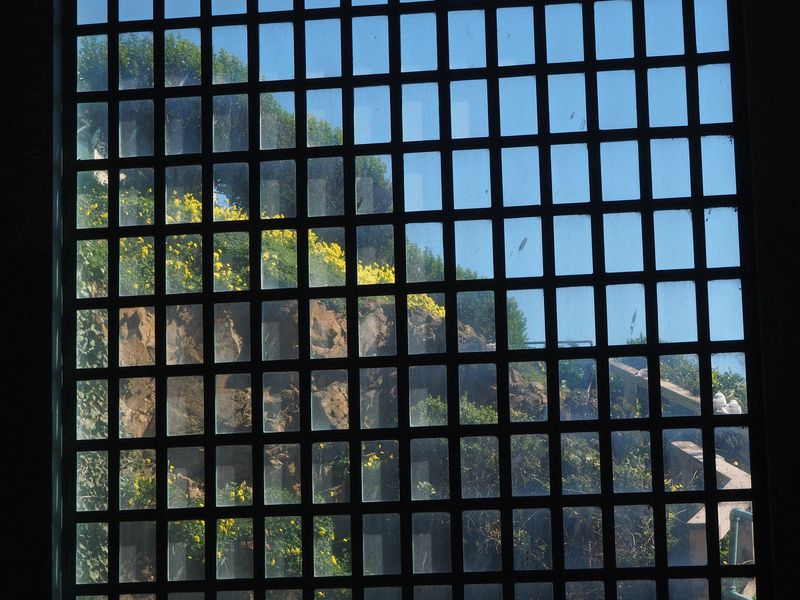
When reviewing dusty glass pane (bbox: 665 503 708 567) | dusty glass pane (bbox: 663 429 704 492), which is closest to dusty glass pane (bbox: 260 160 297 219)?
dusty glass pane (bbox: 663 429 704 492)

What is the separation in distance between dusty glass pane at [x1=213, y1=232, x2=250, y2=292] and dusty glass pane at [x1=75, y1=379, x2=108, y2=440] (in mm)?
890

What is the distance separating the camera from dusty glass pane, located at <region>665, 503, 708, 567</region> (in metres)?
3.94

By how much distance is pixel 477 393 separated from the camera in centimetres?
405

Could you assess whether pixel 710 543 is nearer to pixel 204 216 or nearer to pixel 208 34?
pixel 204 216

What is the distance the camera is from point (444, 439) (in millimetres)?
4051

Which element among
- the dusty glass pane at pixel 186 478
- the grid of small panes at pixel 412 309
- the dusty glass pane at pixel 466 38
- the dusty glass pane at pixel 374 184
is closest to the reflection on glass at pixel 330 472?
the grid of small panes at pixel 412 309

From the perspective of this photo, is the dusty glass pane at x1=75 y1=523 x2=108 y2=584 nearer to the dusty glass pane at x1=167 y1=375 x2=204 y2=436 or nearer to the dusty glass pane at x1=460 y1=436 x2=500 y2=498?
the dusty glass pane at x1=167 y1=375 x2=204 y2=436

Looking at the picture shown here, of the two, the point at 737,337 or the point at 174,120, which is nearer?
the point at 737,337

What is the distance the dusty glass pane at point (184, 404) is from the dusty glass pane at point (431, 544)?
1346mm

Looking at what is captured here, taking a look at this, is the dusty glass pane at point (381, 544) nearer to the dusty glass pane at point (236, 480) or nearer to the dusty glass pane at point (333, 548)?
the dusty glass pane at point (333, 548)

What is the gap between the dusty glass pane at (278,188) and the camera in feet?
13.8

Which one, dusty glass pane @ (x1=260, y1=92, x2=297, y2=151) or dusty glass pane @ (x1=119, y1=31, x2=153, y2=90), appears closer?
dusty glass pane @ (x1=260, y1=92, x2=297, y2=151)
